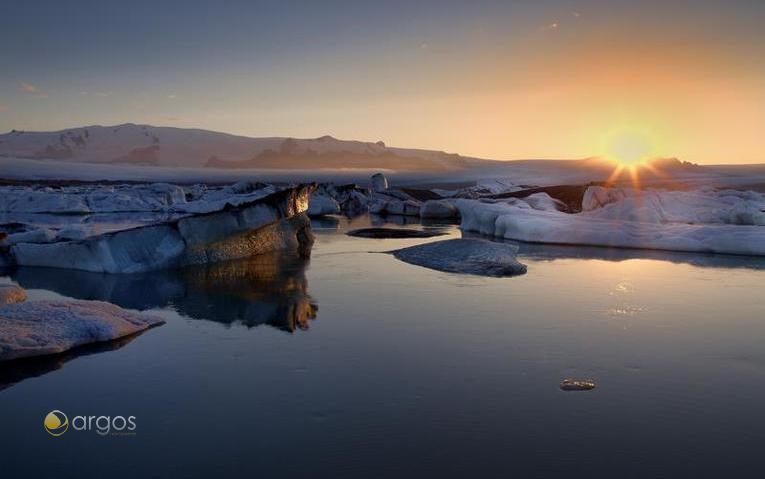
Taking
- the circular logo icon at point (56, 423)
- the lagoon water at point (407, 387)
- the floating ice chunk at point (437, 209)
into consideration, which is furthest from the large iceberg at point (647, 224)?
the circular logo icon at point (56, 423)

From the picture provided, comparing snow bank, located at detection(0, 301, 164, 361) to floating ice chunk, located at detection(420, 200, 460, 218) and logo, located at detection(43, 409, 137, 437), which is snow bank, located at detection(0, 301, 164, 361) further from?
floating ice chunk, located at detection(420, 200, 460, 218)

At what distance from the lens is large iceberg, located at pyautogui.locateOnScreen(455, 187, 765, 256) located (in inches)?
476

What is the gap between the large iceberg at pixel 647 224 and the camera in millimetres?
12102

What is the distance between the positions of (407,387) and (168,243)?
6540 mm

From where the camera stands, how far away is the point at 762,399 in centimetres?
405

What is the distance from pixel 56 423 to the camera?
11.9 ft

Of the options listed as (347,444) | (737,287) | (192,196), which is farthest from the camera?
(192,196)

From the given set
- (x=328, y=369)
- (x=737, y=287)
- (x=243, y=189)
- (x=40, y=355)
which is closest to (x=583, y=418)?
(x=328, y=369)

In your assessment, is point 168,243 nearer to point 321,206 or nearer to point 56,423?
point 56,423

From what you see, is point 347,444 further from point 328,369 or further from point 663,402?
point 663,402

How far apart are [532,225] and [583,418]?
36.0 ft

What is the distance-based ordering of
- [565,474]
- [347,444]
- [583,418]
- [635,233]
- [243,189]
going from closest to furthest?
[565,474]
[347,444]
[583,418]
[635,233]
[243,189]

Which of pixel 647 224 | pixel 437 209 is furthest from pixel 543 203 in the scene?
pixel 647 224

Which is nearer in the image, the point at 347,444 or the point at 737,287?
the point at 347,444
